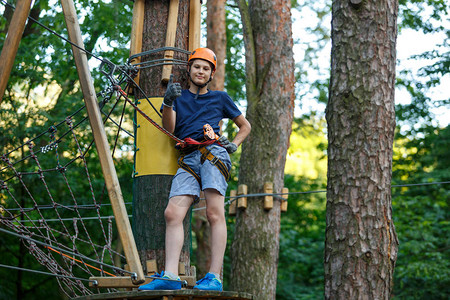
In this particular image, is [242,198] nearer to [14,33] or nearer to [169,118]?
[169,118]

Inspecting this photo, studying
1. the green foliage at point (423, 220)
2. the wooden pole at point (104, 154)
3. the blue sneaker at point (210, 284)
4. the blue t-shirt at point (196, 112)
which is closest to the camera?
the wooden pole at point (104, 154)

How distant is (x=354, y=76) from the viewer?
12.9ft

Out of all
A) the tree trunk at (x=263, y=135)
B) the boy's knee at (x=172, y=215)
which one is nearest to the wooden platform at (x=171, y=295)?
the boy's knee at (x=172, y=215)

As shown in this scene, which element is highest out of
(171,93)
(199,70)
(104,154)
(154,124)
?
(199,70)

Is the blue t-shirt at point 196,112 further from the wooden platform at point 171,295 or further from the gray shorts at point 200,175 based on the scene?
the wooden platform at point 171,295

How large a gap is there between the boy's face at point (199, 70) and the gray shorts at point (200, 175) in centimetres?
43

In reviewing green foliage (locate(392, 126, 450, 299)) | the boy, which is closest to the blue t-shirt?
the boy

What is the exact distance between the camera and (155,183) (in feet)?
12.2

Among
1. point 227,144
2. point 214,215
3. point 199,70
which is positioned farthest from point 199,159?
point 199,70

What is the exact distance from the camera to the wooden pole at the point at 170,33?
385 centimetres

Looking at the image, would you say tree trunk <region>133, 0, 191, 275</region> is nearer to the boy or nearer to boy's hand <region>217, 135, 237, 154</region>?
the boy

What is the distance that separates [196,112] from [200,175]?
400mm

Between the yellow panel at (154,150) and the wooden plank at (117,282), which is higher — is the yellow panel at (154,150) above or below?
above

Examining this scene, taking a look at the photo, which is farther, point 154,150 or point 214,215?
point 154,150
